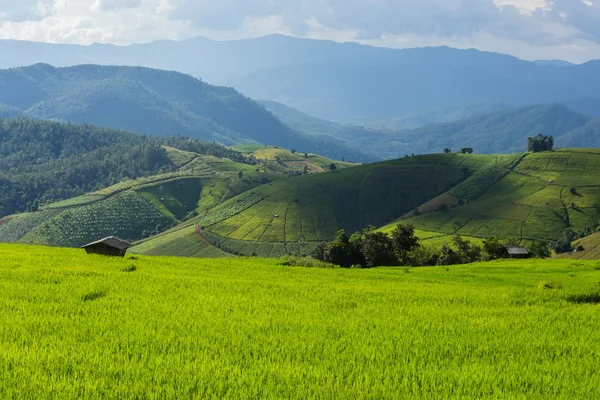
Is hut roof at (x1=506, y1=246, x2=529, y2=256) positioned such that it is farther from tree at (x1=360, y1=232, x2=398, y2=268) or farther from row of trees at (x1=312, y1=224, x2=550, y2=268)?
tree at (x1=360, y1=232, x2=398, y2=268)

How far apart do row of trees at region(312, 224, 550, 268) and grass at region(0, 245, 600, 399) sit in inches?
2966

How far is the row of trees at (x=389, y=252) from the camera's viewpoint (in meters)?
112

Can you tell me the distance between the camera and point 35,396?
12.4 meters

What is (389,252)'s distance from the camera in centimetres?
11431

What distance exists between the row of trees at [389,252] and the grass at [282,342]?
247ft

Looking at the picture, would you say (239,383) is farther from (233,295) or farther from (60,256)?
(60,256)

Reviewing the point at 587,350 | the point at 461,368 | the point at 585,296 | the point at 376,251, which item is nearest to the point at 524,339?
the point at 587,350

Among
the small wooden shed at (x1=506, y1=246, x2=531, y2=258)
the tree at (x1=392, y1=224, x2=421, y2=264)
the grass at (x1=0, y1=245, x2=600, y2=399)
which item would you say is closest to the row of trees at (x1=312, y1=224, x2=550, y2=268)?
the tree at (x1=392, y1=224, x2=421, y2=264)

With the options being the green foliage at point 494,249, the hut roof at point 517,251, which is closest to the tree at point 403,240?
the green foliage at point 494,249

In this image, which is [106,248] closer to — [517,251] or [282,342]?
[282,342]

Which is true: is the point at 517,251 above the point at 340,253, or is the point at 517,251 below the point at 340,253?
above

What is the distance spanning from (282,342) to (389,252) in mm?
98197

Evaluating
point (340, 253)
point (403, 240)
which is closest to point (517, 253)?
point (403, 240)

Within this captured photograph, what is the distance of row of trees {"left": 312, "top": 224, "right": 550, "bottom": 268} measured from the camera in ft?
369
